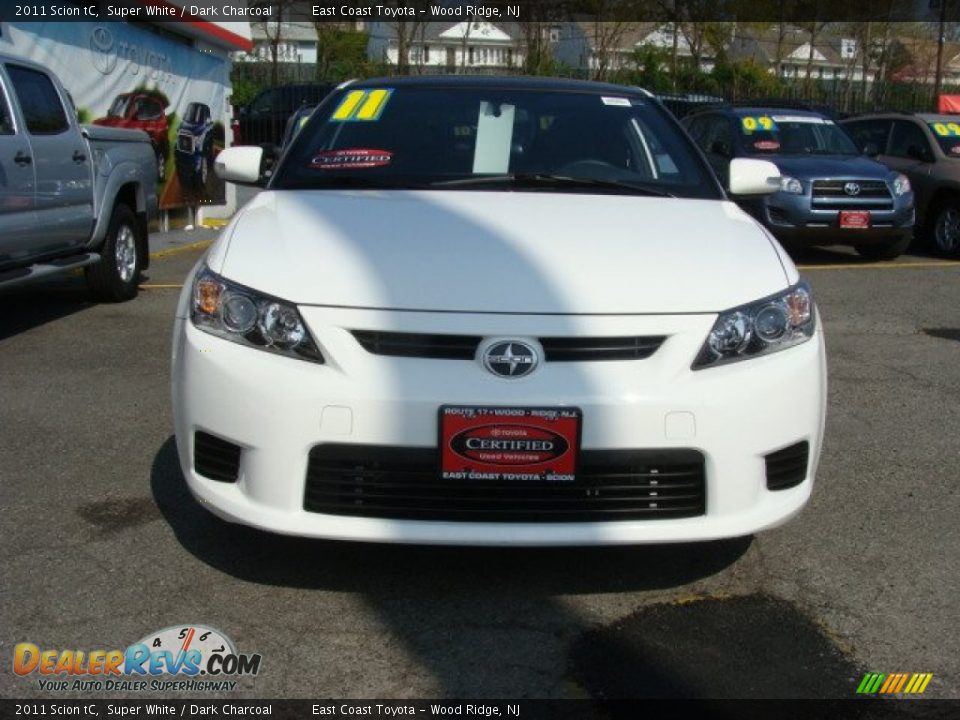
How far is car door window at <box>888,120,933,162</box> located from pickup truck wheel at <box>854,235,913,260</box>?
4.64 ft

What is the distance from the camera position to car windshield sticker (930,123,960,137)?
12875mm

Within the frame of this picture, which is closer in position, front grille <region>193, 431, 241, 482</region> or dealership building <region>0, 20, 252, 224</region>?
front grille <region>193, 431, 241, 482</region>

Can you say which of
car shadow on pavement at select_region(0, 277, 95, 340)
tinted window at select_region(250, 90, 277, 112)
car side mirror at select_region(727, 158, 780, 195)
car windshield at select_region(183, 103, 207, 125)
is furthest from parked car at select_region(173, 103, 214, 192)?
car side mirror at select_region(727, 158, 780, 195)

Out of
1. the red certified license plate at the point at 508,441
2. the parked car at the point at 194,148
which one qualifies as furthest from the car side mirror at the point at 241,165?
the parked car at the point at 194,148

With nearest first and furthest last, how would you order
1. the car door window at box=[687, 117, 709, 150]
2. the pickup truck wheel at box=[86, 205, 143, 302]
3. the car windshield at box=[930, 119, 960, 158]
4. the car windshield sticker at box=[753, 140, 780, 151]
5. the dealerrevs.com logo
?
the dealerrevs.com logo, the pickup truck wheel at box=[86, 205, 143, 302], the car windshield sticker at box=[753, 140, 780, 151], the car windshield at box=[930, 119, 960, 158], the car door window at box=[687, 117, 709, 150]

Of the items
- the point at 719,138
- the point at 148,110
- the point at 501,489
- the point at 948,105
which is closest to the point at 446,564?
the point at 501,489

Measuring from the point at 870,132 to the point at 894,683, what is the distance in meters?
12.2

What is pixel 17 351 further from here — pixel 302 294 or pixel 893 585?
pixel 893 585


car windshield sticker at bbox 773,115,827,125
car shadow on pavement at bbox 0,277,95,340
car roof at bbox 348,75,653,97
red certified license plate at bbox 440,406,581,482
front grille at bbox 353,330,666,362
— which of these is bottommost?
car shadow on pavement at bbox 0,277,95,340

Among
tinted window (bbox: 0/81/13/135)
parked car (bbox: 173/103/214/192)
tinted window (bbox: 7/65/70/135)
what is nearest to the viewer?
tinted window (bbox: 0/81/13/135)

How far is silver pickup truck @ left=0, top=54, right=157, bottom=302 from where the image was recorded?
23.2 feet

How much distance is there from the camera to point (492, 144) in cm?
442

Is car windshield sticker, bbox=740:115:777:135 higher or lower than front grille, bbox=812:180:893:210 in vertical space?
higher

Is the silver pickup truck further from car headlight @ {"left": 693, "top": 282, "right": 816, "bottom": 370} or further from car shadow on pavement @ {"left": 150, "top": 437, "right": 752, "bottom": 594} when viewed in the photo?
car headlight @ {"left": 693, "top": 282, "right": 816, "bottom": 370}
